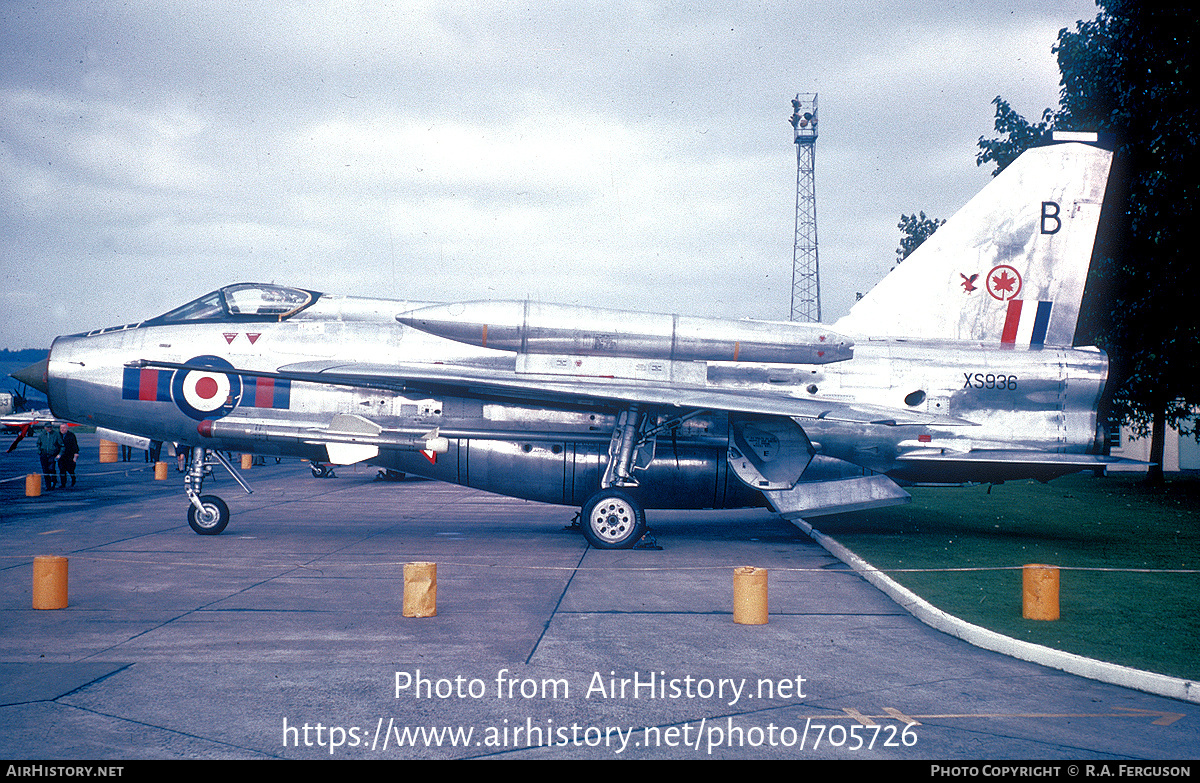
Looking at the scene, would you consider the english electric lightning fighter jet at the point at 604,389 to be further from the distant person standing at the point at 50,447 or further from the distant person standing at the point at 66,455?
the distant person standing at the point at 66,455

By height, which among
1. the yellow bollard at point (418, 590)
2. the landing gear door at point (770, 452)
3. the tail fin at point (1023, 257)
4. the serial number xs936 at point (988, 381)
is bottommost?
the yellow bollard at point (418, 590)

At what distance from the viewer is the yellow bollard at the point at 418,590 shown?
8141 millimetres

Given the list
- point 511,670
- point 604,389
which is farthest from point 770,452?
point 511,670

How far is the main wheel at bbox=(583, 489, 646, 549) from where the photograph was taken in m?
12.8

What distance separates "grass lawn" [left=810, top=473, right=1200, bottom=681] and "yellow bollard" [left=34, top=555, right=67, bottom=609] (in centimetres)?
906

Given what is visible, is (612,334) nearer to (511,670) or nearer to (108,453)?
(511,670)

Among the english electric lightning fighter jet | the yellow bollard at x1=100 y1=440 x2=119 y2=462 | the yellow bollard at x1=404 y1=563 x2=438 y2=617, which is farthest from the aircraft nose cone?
the yellow bollard at x1=100 y1=440 x2=119 y2=462

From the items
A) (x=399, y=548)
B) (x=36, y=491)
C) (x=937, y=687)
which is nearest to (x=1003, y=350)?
(x=937, y=687)

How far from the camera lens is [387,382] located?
12.9 metres

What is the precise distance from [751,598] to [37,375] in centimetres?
1206

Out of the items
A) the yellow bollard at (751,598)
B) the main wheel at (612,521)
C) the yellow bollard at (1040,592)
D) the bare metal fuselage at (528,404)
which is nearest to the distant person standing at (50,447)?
the bare metal fuselage at (528,404)

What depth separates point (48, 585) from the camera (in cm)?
838

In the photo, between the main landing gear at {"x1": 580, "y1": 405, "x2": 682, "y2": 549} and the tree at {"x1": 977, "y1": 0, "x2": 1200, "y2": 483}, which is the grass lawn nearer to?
the tree at {"x1": 977, "y1": 0, "x2": 1200, "y2": 483}

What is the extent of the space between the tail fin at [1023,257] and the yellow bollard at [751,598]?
24.8 ft
